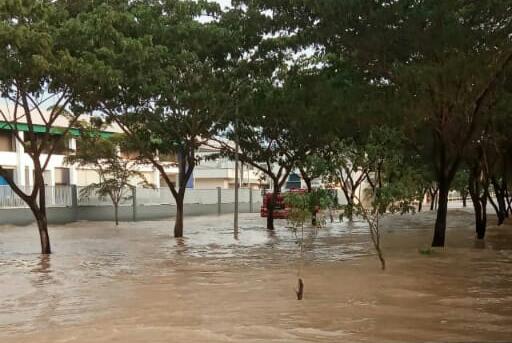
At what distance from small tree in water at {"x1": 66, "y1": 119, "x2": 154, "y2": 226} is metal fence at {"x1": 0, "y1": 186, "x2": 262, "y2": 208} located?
33 cm

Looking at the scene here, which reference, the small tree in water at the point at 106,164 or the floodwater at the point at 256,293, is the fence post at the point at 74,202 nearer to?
the small tree in water at the point at 106,164

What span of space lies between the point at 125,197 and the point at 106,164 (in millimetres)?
4234

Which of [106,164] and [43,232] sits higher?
[106,164]

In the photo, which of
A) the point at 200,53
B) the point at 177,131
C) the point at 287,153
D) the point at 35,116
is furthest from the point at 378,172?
the point at 35,116

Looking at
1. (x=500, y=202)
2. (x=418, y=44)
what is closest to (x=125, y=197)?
(x=500, y=202)

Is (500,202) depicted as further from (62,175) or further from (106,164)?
(62,175)

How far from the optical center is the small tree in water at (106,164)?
2565 cm

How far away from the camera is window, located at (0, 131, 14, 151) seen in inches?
1481

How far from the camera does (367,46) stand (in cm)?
1202

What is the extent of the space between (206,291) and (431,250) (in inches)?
273

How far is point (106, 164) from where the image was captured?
27.2m

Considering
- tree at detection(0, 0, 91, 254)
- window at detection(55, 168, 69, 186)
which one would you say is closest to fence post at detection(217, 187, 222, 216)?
window at detection(55, 168, 69, 186)

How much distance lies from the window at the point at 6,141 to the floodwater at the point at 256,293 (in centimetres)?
2233

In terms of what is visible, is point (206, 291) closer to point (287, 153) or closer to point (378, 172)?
point (378, 172)
